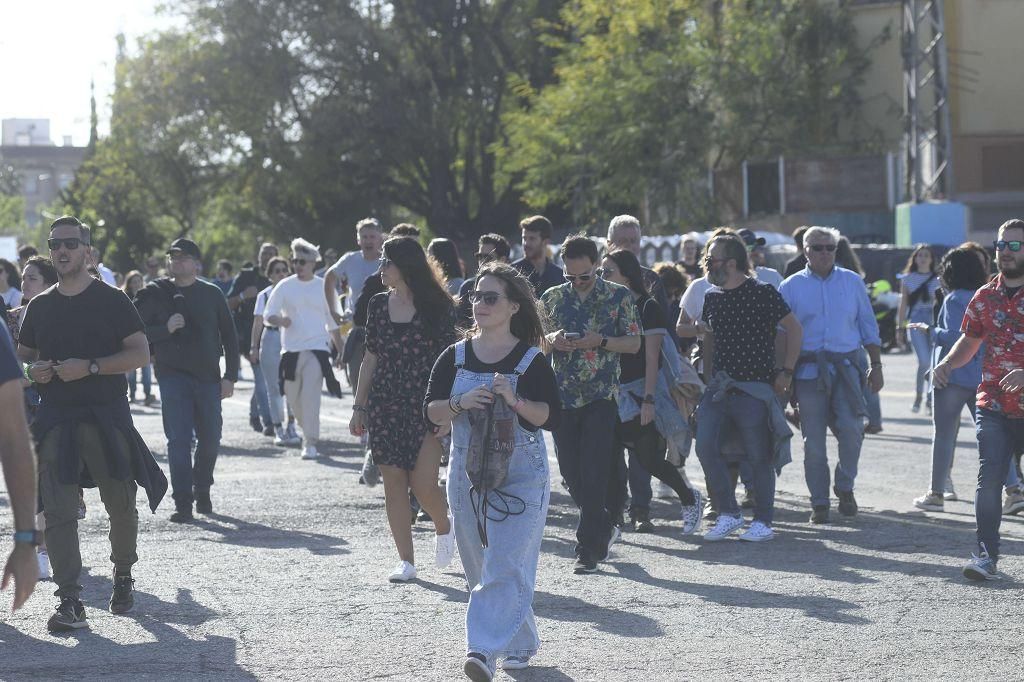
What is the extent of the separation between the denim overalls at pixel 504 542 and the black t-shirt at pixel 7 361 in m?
2.35

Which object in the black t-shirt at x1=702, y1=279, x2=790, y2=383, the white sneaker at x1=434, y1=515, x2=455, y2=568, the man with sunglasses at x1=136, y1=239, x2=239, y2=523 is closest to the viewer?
the white sneaker at x1=434, y1=515, x2=455, y2=568

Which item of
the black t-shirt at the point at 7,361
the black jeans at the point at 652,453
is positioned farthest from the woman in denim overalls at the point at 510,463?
the black jeans at the point at 652,453

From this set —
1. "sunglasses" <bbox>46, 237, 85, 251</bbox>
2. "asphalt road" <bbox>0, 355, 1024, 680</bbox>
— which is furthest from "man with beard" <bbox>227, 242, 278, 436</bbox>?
"sunglasses" <bbox>46, 237, 85, 251</bbox>

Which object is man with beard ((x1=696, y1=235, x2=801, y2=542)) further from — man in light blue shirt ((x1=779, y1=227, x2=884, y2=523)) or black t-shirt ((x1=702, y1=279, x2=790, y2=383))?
man in light blue shirt ((x1=779, y1=227, x2=884, y2=523))

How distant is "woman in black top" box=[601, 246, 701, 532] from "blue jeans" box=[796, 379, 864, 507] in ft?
2.74

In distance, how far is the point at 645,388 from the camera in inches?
372

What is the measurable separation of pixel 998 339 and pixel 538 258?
3334 mm

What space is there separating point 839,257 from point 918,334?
17.9 feet

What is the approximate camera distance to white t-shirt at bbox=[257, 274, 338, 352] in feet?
48.2

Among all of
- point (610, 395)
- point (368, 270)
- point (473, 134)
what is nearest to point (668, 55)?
point (473, 134)

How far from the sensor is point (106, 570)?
8.95 m

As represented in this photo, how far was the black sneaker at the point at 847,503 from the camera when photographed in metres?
10.5

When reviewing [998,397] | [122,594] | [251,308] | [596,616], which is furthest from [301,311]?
[998,397]

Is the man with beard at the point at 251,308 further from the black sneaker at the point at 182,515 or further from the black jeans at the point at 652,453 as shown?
the black jeans at the point at 652,453
